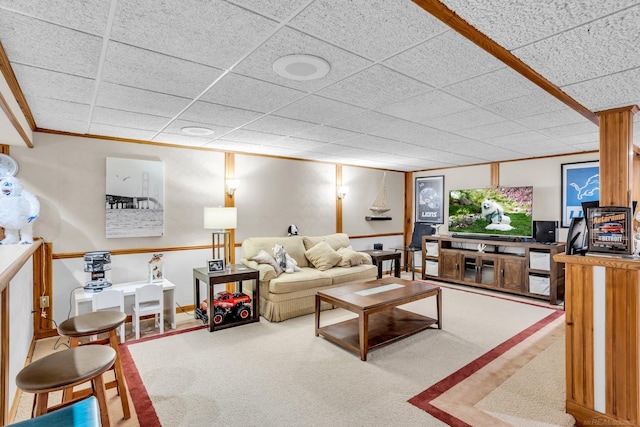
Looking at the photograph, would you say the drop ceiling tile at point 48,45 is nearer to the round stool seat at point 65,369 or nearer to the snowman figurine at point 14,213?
the snowman figurine at point 14,213

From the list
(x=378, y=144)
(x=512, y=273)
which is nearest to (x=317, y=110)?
(x=378, y=144)

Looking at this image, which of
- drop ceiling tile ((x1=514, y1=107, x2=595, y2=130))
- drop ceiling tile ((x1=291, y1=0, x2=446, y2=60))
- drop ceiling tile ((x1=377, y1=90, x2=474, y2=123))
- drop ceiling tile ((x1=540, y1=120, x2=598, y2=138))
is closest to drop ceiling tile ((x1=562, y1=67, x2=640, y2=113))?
drop ceiling tile ((x1=514, y1=107, x2=595, y2=130))

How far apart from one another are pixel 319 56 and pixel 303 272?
10.4 ft

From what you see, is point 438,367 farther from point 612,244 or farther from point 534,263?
point 534,263

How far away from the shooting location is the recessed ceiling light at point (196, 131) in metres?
3.60

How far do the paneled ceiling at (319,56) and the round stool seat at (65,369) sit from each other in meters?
1.61

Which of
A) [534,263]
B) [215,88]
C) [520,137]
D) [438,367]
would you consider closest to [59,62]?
[215,88]

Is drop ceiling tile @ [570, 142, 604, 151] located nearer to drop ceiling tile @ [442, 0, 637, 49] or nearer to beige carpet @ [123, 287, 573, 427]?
beige carpet @ [123, 287, 573, 427]

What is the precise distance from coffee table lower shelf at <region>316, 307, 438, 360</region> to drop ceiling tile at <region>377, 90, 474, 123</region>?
2156 millimetres

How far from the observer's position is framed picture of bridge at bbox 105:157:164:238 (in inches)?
158

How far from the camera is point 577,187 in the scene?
16.5ft

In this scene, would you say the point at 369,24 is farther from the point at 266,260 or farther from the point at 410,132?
the point at 266,260

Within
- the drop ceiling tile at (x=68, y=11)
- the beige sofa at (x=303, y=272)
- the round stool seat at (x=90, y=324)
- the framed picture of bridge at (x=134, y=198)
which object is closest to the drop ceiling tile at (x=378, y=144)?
the beige sofa at (x=303, y=272)

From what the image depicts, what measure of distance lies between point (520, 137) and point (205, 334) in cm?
427
